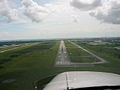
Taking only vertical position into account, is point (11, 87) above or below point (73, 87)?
below

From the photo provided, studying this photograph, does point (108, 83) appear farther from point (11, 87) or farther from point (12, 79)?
point (12, 79)

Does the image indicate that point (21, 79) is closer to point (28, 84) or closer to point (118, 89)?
point (28, 84)

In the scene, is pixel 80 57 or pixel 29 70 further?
pixel 80 57

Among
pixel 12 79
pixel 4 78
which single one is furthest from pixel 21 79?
pixel 4 78

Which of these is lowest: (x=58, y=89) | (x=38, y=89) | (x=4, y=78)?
(x=4, y=78)

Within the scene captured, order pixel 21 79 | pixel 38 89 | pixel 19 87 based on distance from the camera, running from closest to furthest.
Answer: pixel 38 89
pixel 19 87
pixel 21 79

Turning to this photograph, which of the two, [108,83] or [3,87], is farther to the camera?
[3,87]

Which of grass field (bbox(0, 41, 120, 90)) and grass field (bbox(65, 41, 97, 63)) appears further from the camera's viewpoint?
grass field (bbox(65, 41, 97, 63))

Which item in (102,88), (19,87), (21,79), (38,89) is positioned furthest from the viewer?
(21,79)

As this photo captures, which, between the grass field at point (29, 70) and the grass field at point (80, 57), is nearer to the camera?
the grass field at point (29, 70)
